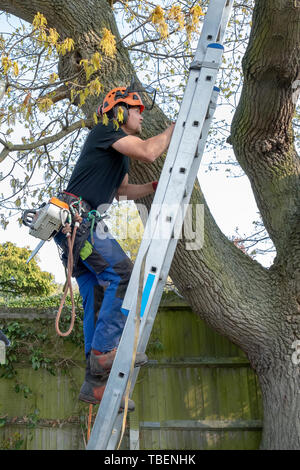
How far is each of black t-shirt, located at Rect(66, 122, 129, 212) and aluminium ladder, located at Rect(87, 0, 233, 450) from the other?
0.63 meters

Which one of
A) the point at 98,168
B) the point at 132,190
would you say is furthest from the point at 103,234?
the point at 132,190

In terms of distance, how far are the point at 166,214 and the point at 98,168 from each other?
878 mm

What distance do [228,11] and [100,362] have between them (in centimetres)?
213

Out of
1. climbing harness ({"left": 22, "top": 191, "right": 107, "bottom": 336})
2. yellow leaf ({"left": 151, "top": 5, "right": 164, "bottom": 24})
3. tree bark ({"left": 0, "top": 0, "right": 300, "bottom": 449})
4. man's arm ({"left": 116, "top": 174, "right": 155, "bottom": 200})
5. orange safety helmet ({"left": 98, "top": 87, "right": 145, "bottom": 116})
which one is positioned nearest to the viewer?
climbing harness ({"left": 22, "top": 191, "right": 107, "bottom": 336})

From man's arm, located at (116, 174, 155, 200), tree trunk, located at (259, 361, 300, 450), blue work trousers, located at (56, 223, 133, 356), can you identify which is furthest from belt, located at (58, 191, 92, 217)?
tree trunk, located at (259, 361, 300, 450)

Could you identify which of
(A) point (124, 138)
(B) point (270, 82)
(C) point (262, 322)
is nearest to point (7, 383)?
(C) point (262, 322)

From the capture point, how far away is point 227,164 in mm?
8852

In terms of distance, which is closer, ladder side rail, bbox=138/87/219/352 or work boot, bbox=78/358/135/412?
ladder side rail, bbox=138/87/219/352

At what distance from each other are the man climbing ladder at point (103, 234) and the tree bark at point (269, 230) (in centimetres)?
98

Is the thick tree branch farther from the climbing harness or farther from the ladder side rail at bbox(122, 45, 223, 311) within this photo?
the climbing harness

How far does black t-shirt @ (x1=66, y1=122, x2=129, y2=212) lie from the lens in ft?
10.1

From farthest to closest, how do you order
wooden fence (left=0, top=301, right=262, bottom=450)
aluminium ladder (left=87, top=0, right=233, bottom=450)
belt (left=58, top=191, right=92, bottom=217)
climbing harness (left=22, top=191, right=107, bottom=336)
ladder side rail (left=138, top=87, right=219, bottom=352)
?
1. wooden fence (left=0, top=301, right=262, bottom=450)
2. belt (left=58, top=191, right=92, bottom=217)
3. climbing harness (left=22, top=191, right=107, bottom=336)
4. ladder side rail (left=138, top=87, right=219, bottom=352)
5. aluminium ladder (left=87, top=0, right=233, bottom=450)

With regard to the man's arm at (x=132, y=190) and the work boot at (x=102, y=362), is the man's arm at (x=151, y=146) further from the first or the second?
the work boot at (x=102, y=362)

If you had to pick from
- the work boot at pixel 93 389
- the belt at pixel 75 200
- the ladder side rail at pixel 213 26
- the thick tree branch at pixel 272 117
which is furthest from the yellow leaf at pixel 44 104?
the work boot at pixel 93 389
